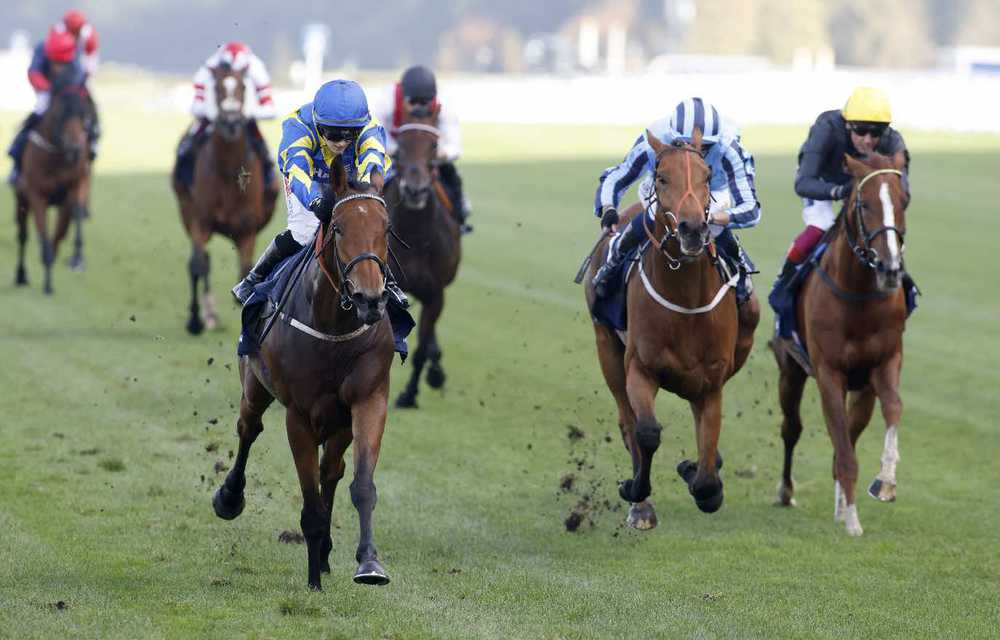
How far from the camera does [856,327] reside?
360 inches

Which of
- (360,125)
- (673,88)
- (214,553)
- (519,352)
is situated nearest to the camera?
(360,125)

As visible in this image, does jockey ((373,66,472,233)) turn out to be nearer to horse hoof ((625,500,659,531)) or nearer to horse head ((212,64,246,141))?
horse head ((212,64,246,141))

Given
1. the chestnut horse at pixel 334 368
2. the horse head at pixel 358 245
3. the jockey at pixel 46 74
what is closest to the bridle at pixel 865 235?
the chestnut horse at pixel 334 368

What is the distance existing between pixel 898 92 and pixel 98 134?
25410mm

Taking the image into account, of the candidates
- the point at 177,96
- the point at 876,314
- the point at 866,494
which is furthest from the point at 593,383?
the point at 177,96

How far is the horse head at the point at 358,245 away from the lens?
21.6 ft

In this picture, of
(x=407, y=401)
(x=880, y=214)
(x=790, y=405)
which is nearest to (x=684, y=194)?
(x=880, y=214)

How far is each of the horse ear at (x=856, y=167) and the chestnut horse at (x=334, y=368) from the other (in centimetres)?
274

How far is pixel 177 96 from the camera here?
2238 inches

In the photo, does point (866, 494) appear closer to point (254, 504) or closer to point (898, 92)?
point (254, 504)

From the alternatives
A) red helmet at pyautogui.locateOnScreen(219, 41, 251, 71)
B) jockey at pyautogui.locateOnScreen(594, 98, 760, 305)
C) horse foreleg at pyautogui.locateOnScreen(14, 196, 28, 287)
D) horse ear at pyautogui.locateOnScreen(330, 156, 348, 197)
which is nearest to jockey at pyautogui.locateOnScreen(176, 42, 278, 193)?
red helmet at pyautogui.locateOnScreen(219, 41, 251, 71)

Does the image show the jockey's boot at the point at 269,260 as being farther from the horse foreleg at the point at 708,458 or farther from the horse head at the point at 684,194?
the horse foreleg at the point at 708,458

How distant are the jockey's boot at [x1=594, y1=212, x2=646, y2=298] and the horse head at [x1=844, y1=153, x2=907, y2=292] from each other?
3.51 feet

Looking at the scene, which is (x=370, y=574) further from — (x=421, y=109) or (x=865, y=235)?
(x=421, y=109)
